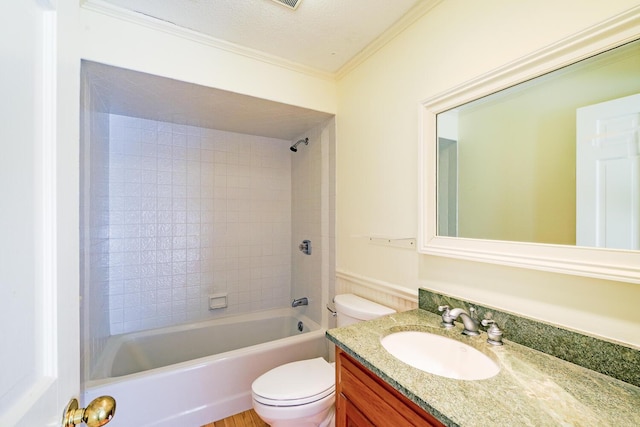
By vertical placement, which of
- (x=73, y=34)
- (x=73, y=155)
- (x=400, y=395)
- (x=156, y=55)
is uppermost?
(x=156, y=55)

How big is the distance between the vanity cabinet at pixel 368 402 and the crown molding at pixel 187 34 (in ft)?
5.82

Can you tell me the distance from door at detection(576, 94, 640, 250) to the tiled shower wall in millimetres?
2339

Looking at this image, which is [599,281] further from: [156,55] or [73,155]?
[156,55]

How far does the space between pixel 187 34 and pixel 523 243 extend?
6.47ft

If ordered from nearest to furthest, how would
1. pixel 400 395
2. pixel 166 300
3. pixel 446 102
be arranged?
1. pixel 400 395
2. pixel 446 102
3. pixel 166 300

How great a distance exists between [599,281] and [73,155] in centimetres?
141

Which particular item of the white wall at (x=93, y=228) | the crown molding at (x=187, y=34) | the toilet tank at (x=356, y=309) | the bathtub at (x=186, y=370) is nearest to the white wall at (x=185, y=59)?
the crown molding at (x=187, y=34)

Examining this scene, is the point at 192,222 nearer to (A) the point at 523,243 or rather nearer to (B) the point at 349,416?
(B) the point at 349,416

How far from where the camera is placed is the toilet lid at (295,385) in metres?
1.26

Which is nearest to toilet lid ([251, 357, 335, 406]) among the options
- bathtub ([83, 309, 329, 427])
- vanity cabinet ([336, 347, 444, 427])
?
vanity cabinet ([336, 347, 444, 427])

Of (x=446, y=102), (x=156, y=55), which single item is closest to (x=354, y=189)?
(x=446, y=102)

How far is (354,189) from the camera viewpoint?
1.88m

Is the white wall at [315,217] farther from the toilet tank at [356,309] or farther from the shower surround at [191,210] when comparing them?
the toilet tank at [356,309]

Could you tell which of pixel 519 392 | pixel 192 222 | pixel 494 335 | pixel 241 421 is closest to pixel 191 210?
pixel 192 222
